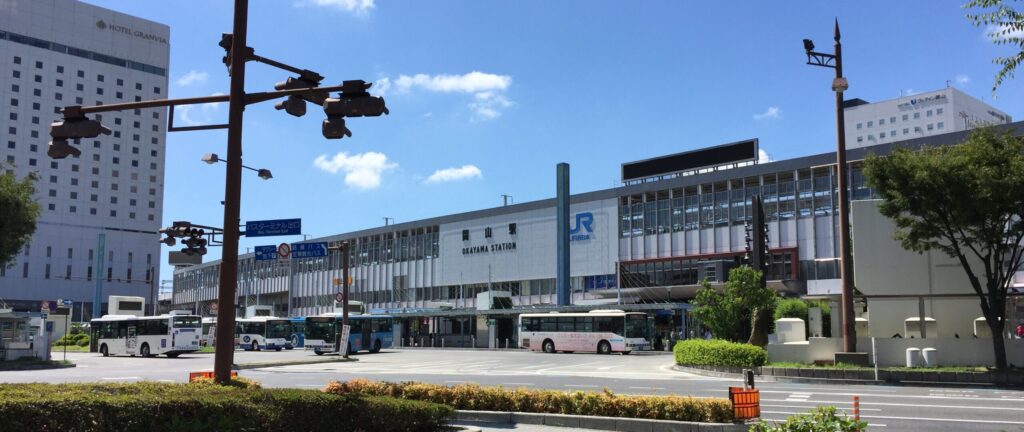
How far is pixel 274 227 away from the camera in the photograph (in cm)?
3653

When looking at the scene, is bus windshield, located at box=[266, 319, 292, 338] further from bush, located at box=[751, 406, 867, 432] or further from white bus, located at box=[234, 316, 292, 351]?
bush, located at box=[751, 406, 867, 432]

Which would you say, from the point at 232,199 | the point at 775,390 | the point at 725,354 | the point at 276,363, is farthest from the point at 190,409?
the point at 276,363

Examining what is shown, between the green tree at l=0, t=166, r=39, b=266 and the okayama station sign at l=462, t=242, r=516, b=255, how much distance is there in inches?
1889

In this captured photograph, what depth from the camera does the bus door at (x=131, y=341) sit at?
48.7 m

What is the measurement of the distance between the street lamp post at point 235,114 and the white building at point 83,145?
380 ft

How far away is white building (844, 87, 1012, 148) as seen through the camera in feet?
441

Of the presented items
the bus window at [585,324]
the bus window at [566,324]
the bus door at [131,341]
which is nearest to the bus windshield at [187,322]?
the bus door at [131,341]

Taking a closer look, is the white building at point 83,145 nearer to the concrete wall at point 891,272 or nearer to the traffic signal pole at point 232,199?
the concrete wall at point 891,272

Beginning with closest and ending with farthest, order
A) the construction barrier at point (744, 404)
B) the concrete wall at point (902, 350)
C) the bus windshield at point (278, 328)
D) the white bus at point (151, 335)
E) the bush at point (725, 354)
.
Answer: the construction barrier at point (744, 404) → the concrete wall at point (902, 350) → the bush at point (725, 354) → the white bus at point (151, 335) → the bus windshield at point (278, 328)

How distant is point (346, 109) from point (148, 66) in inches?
5499

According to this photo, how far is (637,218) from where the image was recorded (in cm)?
6988

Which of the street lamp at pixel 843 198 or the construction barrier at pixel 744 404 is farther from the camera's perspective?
the street lamp at pixel 843 198

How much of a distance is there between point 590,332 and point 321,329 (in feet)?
58.6

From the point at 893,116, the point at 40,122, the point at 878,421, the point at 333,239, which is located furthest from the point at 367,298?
the point at 893,116
